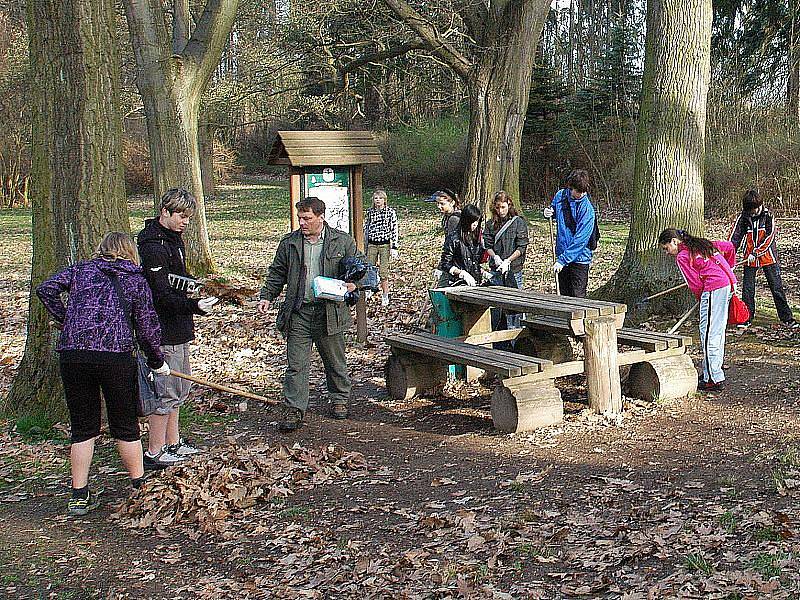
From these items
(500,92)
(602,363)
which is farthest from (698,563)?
(500,92)

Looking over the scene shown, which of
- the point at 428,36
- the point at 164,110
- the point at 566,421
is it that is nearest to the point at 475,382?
the point at 566,421

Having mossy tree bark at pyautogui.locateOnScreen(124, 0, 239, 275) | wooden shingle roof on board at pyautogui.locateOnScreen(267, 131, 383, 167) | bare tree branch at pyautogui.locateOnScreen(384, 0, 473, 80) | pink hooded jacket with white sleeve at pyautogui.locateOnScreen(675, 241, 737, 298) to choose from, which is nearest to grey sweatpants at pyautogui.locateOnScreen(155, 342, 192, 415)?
pink hooded jacket with white sleeve at pyautogui.locateOnScreen(675, 241, 737, 298)

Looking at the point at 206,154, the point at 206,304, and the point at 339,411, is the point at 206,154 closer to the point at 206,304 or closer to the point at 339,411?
the point at 339,411

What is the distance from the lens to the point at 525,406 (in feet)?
22.9

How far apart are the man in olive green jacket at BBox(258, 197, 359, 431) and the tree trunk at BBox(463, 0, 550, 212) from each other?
1016 cm

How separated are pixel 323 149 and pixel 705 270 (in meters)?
7.51

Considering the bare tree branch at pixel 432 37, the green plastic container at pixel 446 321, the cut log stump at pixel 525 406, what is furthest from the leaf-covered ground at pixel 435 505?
the bare tree branch at pixel 432 37

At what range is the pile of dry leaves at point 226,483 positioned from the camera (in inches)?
224

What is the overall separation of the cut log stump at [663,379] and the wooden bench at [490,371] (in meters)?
0.90

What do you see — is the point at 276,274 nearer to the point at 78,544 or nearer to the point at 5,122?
the point at 78,544

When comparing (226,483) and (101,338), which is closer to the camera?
(101,338)

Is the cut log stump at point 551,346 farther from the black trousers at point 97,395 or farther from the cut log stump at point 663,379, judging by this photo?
the black trousers at point 97,395

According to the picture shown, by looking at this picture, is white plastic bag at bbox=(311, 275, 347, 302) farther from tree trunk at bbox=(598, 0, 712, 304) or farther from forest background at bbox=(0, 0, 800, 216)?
forest background at bbox=(0, 0, 800, 216)

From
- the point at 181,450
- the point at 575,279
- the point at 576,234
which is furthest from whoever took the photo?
the point at 575,279
